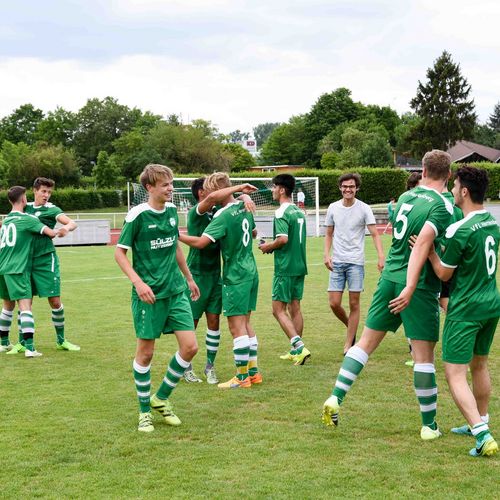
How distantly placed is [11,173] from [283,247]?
204ft

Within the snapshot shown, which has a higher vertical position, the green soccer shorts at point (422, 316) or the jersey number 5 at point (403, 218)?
the jersey number 5 at point (403, 218)

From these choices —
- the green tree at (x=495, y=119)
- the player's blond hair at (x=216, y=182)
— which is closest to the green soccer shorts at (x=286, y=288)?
the player's blond hair at (x=216, y=182)

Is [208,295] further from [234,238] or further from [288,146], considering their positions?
[288,146]

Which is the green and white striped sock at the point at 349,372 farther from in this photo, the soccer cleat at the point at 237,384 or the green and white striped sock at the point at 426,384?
the soccer cleat at the point at 237,384

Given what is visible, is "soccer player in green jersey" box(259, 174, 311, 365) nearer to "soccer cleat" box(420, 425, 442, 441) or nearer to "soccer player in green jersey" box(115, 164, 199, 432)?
"soccer player in green jersey" box(115, 164, 199, 432)

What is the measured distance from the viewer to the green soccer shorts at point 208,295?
7.83 m

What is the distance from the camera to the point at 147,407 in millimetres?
6195

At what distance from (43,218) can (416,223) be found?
5.51 metres

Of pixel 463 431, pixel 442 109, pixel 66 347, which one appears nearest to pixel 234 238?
pixel 463 431

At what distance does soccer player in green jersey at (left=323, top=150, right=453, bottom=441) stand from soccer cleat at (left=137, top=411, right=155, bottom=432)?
144cm

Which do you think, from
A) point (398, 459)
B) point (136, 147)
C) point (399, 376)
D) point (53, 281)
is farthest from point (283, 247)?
point (136, 147)

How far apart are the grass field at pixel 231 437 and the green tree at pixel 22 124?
9694 cm

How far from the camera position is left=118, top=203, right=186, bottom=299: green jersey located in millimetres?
6016

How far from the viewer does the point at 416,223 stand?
5.71m
